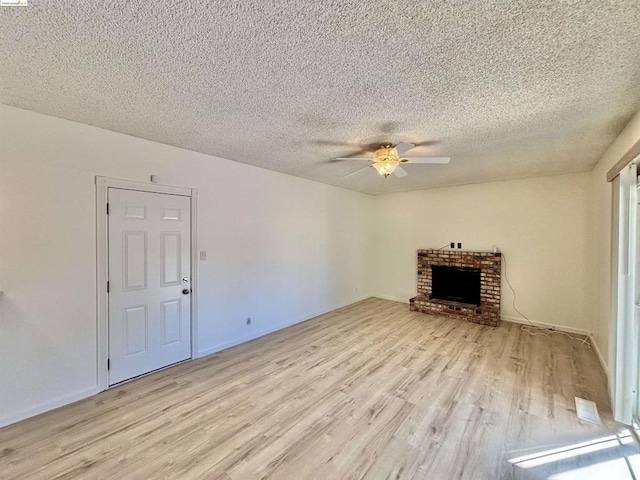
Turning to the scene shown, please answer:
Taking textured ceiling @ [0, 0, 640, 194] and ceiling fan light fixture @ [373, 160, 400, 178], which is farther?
ceiling fan light fixture @ [373, 160, 400, 178]

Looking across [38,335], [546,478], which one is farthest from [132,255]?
[546,478]

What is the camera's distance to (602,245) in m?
3.33

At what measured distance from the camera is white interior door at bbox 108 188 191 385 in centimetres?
288

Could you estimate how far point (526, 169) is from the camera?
422 cm

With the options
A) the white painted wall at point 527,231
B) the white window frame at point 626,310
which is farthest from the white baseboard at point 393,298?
the white window frame at point 626,310

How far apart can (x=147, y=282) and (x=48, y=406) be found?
131 centimetres

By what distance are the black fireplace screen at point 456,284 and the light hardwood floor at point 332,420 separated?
1664 mm

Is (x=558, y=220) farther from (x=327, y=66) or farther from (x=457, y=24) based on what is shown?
(x=327, y=66)

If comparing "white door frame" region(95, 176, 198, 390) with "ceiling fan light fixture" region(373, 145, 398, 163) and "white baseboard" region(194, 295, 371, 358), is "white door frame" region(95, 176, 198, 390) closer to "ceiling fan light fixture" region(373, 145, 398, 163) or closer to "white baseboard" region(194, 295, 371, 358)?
"white baseboard" region(194, 295, 371, 358)

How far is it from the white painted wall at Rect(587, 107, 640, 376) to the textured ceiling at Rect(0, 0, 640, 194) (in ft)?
0.66

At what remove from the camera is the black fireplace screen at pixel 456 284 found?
5293mm

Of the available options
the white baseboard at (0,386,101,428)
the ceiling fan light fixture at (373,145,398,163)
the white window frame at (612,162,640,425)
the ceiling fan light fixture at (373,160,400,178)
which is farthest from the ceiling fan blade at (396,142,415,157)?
the white baseboard at (0,386,101,428)

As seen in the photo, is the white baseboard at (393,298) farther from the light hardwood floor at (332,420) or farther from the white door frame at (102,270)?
the white door frame at (102,270)

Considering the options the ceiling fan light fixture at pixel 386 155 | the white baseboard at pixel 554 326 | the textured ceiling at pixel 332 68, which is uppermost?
the textured ceiling at pixel 332 68
